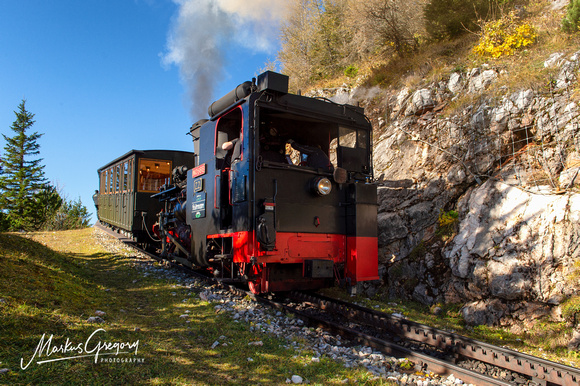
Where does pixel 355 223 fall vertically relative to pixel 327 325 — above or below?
above

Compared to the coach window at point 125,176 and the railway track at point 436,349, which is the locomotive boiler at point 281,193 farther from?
the coach window at point 125,176

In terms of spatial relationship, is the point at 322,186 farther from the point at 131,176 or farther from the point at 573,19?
the point at 131,176

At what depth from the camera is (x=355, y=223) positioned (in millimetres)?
6562

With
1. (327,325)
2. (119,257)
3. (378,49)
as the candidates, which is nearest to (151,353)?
(327,325)

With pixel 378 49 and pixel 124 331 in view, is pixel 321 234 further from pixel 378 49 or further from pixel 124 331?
pixel 378 49

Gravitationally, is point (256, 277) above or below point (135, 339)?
above

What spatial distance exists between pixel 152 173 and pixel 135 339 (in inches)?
374

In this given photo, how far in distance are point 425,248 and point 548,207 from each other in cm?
236

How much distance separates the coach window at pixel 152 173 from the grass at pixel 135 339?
611 centimetres

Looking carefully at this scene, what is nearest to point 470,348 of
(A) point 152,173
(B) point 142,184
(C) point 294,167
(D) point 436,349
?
(D) point 436,349

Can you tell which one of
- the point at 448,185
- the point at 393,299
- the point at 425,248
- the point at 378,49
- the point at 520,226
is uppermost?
the point at 378,49

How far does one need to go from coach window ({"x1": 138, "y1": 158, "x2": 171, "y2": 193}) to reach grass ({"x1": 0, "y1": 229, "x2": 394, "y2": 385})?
20.0ft

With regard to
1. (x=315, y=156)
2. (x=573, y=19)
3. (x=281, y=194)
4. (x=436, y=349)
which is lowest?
(x=436, y=349)

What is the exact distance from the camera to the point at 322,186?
248 inches
